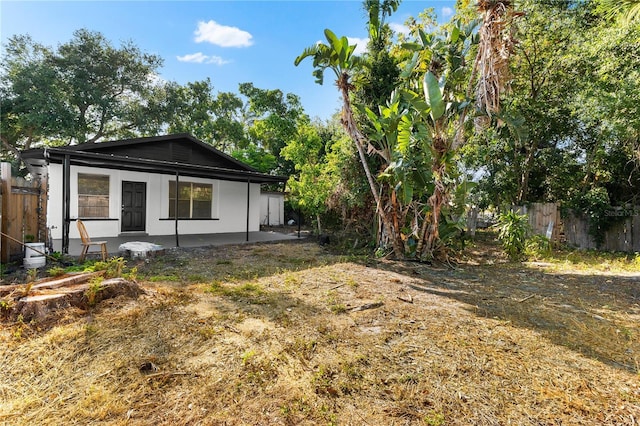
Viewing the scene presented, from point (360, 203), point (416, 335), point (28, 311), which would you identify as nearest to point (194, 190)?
point (360, 203)

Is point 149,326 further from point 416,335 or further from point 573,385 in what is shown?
→ point 573,385

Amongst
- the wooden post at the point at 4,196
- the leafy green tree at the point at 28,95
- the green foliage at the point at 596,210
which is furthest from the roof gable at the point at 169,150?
the green foliage at the point at 596,210

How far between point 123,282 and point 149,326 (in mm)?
1249

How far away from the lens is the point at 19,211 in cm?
557

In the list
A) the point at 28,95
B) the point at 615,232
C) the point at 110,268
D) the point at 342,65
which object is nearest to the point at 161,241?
the point at 110,268

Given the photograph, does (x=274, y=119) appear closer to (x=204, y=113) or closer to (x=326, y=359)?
(x=204, y=113)

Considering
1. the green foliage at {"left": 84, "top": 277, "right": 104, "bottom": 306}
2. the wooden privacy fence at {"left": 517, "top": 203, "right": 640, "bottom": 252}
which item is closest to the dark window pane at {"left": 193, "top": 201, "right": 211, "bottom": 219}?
the green foliage at {"left": 84, "top": 277, "right": 104, "bottom": 306}

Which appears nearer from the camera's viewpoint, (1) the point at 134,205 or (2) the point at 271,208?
(1) the point at 134,205

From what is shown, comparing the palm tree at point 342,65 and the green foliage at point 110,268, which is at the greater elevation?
the palm tree at point 342,65

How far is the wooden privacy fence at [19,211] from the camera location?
5.27 meters

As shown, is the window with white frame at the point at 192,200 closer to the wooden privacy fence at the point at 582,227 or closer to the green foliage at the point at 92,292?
the green foliage at the point at 92,292

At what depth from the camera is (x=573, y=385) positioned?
2439mm

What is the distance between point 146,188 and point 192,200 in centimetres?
163

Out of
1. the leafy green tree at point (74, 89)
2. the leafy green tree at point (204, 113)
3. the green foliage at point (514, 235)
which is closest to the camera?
the green foliage at point (514, 235)
